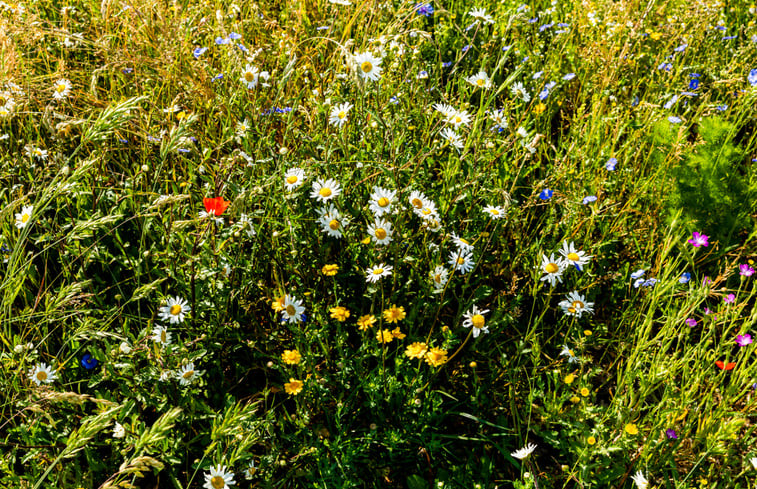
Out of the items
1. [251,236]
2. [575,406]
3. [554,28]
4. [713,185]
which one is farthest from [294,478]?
[554,28]

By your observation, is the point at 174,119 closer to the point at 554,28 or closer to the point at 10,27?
the point at 10,27

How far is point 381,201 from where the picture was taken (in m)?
1.82

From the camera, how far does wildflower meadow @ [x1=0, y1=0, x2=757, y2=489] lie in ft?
5.10

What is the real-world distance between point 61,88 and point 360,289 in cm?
160

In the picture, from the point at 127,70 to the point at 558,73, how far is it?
2112mm

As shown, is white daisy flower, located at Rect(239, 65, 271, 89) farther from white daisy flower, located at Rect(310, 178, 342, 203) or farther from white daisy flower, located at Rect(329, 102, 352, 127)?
white daisy flower, located at Rect(310, 178, 342, 203)

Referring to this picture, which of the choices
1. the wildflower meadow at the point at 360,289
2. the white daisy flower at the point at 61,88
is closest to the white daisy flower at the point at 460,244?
the wildflower meadow at the point at 360,289

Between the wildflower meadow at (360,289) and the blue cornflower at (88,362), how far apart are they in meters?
0.05

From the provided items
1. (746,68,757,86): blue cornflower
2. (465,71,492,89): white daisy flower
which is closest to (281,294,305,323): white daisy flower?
(465,71,492,89): white daisy flower

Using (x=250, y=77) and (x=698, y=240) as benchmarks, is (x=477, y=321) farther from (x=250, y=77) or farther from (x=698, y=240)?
(x=250, y=77)

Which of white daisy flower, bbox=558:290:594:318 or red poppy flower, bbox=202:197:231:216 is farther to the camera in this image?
white daisy flower, bbox=558:290:594:318

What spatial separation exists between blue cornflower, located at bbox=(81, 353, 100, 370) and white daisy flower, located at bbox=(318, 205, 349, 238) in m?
0.79

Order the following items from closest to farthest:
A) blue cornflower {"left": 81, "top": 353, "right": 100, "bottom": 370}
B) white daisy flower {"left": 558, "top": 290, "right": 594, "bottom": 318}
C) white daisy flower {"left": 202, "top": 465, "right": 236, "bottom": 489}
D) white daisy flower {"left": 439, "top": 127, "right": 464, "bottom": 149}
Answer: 1. white daisy flower {"left": 202, "top": 465, "right": 236, "bottom": 489}
2. blue cornflower {"left": 81, "top": 353, "right": 100, "bottom": 370}
3. white daisy flower {"left": 558, "top": 290, "right": 594, "bottom": 318}
4. white daisy flower {"left": 439, "top": 127, "right": 464, "bottom": 149}

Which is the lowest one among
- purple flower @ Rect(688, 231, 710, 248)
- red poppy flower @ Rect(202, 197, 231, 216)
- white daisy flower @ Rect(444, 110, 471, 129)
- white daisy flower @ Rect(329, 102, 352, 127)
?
purple flower @ Rect(688, 231, 710, 248)
